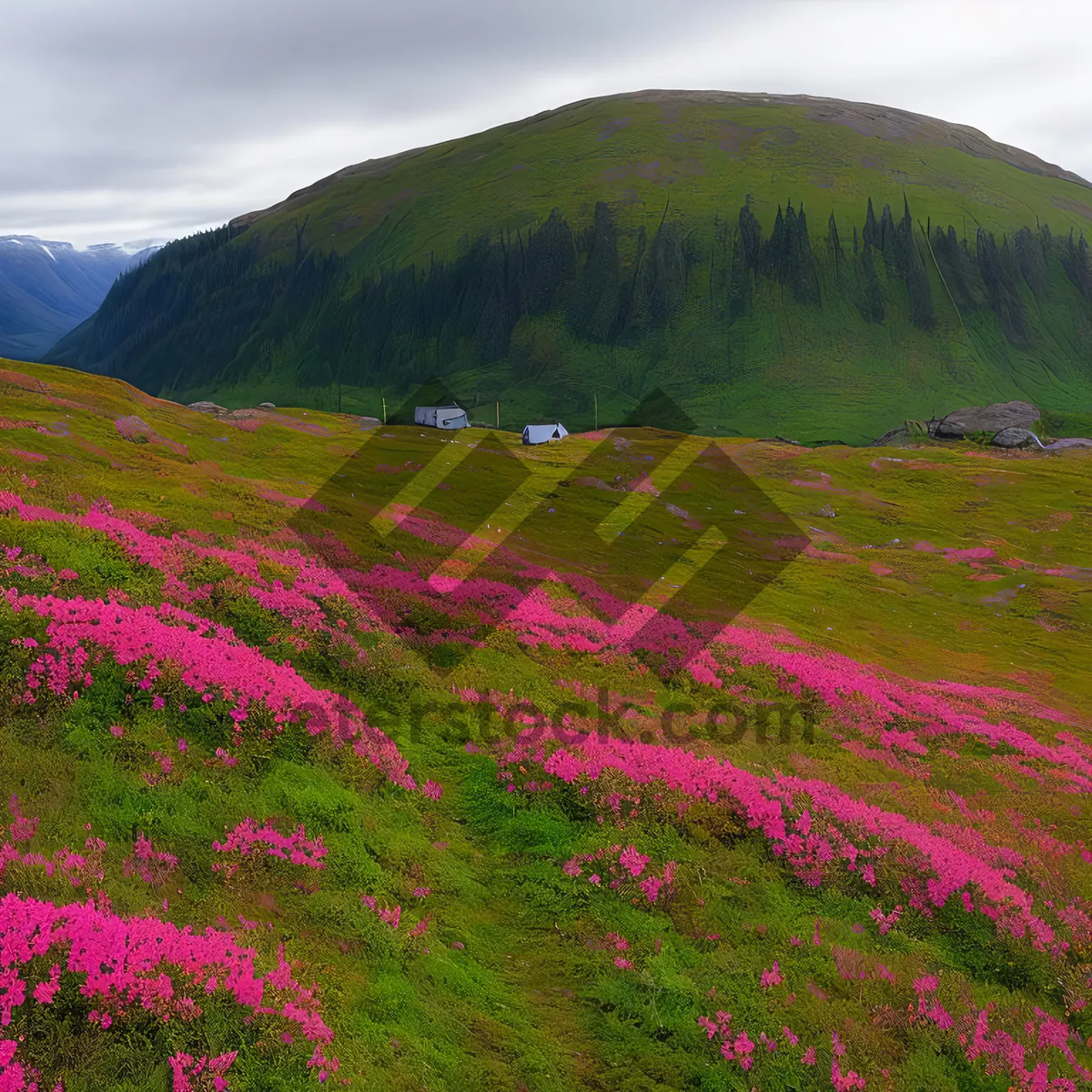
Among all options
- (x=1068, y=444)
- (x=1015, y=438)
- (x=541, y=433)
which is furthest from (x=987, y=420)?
(x=541, y=433)

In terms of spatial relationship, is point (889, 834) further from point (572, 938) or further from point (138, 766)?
point (138, 766)

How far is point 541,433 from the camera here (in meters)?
162

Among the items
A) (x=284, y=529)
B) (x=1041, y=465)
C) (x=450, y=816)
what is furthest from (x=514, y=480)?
(x=1041, y=465)

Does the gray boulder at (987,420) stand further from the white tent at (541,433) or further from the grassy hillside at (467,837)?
the grassy hillside at (467,837)

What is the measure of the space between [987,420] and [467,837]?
207501 mm

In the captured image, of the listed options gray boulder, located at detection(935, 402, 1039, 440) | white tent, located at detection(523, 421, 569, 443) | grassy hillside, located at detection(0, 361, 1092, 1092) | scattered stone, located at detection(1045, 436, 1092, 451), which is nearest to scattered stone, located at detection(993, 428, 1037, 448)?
scattered stone, located at detection(1045, 436, 1092, 451)

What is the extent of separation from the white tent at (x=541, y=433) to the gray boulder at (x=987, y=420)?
102 metres

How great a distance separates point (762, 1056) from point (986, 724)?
2356 cm

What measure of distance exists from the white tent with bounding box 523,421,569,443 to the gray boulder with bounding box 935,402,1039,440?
335 feet

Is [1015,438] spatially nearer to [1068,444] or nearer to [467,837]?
[1068,444]

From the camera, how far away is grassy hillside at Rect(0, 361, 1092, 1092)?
35.4ft

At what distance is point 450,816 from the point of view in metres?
17.4

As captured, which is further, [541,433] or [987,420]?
[987,420]

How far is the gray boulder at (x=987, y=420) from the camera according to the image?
183 metres
